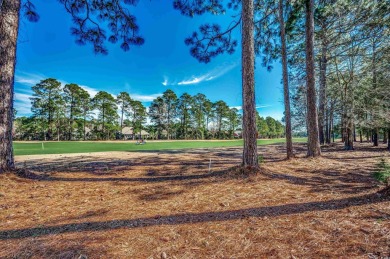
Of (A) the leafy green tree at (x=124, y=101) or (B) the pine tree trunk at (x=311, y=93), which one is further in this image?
(A) the leafy green tree at (x=124, y=101)

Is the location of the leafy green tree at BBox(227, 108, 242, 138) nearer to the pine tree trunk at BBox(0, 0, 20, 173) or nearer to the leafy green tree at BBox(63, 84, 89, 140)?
the leafy green tree at BBox(63, 84, 89, 140)

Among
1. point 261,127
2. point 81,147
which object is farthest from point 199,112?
point 81,147

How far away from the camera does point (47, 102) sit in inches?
1334

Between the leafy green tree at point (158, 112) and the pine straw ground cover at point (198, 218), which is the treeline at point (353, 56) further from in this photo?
the leafy green tree at point (158, 112)

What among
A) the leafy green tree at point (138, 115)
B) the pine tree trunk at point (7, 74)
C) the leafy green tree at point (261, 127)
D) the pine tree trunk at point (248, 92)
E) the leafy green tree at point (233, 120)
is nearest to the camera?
the pine tree trunk at point (7, 74)

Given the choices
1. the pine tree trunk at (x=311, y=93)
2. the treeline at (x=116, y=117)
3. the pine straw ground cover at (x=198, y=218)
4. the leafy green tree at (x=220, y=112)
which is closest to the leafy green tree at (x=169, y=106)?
the treeline at (x=116, y=117)

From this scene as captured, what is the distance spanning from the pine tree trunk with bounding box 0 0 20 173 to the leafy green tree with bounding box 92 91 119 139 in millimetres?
38402

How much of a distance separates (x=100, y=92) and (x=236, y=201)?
43.2 metres

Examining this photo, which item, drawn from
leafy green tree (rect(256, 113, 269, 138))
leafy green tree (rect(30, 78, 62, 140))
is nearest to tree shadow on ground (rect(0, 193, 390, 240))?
leafy green tree (rect(30, 78, 62, 140))

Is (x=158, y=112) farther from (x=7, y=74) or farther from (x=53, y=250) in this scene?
(x=53, y=250)

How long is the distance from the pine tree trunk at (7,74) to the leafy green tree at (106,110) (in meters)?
38.4

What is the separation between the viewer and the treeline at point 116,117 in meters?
34.4

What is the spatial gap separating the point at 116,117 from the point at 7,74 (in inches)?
1579

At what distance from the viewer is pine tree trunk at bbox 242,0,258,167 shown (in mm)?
4590
